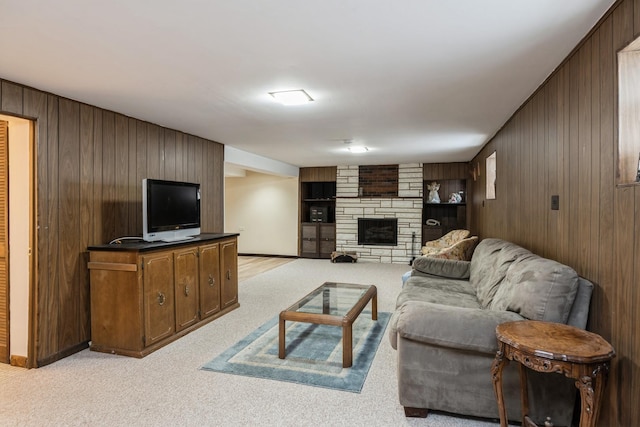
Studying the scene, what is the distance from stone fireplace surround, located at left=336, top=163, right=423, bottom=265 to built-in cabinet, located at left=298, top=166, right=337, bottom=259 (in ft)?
0.81

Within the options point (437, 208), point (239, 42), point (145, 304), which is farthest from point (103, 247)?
point (437, 208)

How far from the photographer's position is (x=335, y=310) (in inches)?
127

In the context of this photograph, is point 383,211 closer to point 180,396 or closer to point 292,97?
point 292,97

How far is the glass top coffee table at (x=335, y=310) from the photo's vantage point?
2.83 meters

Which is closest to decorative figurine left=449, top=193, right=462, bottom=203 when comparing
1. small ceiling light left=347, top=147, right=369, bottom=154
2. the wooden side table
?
small ceiling light left=347, top=147, right=369, bottom=154

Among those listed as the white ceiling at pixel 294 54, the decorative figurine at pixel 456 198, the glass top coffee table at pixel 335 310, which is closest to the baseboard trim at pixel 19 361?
the glass top coffee table at pixel 335 310

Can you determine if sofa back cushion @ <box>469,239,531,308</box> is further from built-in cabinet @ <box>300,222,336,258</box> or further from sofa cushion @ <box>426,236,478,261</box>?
built-in cabinet @ <box>300,222,336,258</box>

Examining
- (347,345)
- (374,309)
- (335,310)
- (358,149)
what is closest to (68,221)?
(335,310)

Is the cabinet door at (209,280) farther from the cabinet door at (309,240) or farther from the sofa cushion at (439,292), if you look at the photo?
the cabinet door at (309,240)

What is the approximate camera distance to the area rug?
2.67m

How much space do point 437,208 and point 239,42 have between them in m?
6.93

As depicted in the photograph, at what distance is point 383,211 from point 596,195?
6.28m

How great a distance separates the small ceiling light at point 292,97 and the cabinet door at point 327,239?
218 inches

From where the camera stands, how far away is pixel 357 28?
191 centimetres
